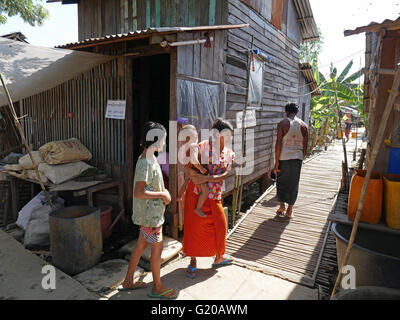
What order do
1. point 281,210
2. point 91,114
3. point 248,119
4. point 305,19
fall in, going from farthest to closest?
1. point 305,19
2. point 248,119
3. point 91,114
4. point 281,210

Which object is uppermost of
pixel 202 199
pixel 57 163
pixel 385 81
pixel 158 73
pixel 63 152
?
pixel 158 73

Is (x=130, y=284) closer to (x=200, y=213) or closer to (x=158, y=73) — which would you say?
(x=200, y=213)

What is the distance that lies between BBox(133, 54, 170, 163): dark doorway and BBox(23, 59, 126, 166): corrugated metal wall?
5.47 feet

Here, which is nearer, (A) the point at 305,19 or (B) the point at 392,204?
(B) the point at 392,204

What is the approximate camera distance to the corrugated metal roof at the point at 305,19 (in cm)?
974

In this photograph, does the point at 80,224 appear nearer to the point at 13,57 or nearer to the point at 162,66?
the point at 13,57

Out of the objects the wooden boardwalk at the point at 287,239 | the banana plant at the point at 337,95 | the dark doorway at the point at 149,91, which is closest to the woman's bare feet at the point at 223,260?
the wooden boardwalk at the point at 287,239

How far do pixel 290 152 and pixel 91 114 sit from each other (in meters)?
3.90

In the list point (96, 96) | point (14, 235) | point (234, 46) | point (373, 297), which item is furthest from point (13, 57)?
point (373, 297)

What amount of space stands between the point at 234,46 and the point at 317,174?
4749 mm

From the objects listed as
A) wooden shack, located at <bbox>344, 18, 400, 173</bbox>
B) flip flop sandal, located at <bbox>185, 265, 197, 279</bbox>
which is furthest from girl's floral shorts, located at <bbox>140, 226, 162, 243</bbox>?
wooden shack, located at <bbox>344, 18, 400, 173</bbox>

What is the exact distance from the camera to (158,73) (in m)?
7.88

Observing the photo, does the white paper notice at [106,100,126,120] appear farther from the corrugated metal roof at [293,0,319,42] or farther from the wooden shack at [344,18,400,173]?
the corrugated metal roof at [293,0,319,42]

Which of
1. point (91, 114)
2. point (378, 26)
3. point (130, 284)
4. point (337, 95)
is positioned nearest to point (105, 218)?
point (130, 284)
